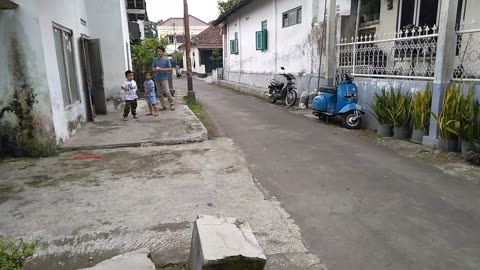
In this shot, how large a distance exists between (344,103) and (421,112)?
2.03m

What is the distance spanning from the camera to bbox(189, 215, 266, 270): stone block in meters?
2.21

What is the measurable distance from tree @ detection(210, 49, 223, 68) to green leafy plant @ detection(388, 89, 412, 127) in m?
28.4

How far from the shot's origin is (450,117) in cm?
559

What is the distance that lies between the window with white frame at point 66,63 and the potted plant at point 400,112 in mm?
6303

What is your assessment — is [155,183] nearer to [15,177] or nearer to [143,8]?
[15,177]

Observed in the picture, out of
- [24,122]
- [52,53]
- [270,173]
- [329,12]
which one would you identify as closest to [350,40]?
[329,12]

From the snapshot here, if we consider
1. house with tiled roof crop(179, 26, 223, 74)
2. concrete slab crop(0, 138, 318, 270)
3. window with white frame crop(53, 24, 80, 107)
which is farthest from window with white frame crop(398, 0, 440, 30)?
house with tiled roof crop(179, 26, 223, 74)

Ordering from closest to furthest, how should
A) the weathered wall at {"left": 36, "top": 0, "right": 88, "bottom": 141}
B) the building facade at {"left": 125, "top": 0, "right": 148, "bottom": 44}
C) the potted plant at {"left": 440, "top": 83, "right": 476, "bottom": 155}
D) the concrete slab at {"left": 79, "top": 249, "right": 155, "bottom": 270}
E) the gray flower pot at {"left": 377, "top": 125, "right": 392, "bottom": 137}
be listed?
the concrete slab at {"left": 79, "top": 249, "right": 155, "bottom": 270} < the potted plant at {"left": 440, "top": 83, "right": 476, "bottom": 155} < the weathered wall at {"left": 36, "top": 0, "right": 88, "bottom": 141} < the gray flower pot at {"left": 377, "top": 125, "right": 392, "bottom": 137} < the building facade at {"left": 125, "top": 0, "right": 148, "bottom": 44}

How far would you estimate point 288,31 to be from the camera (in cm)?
1299

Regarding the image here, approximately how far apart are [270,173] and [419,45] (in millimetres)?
3986

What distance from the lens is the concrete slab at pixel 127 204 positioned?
119 inches

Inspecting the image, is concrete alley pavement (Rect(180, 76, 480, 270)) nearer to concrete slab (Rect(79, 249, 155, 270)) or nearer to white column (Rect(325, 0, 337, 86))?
concrete slab (Rect(79, 249, 155, 270))

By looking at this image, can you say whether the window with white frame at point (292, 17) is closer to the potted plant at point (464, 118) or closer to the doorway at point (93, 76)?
the doorway at point (93, 76)

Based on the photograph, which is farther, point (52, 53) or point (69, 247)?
point (52, 53)
